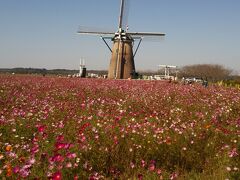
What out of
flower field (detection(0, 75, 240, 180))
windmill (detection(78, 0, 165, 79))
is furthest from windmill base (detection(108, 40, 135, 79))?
flower field (detection(0, 75, 240, 180))

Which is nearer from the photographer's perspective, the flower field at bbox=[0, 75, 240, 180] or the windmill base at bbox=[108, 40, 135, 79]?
the flower field at bbox=[0, 75, 240, 180]

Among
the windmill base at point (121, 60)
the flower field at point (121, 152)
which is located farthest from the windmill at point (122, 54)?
the flower field at point (121, 152)

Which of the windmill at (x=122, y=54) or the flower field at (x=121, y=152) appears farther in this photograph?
the windmill at (x=122, y=54)

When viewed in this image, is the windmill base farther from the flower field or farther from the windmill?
the flower field

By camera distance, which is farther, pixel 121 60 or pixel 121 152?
pixel 121 60

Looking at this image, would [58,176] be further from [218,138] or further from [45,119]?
[45,119]

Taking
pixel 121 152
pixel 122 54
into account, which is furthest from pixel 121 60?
pixel 121 152

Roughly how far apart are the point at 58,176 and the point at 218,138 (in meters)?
3.46

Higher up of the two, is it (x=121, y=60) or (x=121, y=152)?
(x=121, y=60)

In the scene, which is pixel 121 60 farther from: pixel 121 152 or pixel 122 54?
pixel 121 152

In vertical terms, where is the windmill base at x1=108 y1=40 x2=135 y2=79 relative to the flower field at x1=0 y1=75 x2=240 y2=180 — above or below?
above

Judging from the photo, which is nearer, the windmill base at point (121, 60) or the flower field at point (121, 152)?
the flower field at point (121, 152)

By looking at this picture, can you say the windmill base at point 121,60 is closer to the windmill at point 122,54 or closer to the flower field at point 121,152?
the windmill at point 122,54

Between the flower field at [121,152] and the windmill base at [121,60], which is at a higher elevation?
the windmill base at [121,60]
